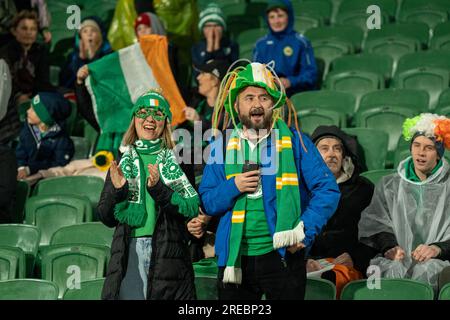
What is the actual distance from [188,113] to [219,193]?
299cm

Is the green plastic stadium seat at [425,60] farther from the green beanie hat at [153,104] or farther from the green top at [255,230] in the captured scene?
the green top at [255,230]

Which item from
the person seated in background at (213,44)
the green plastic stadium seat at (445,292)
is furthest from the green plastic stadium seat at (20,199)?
the green plastic stadium seat at (445,292)

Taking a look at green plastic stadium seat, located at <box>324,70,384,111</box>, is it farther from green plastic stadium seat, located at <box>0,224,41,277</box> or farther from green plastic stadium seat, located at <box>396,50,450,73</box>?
green plastic stadium seat, located at <box>0,224,41,277</box>

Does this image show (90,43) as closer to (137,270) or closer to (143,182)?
(143,182)

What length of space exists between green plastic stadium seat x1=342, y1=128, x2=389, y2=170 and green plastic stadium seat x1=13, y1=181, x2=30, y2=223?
2.38 m

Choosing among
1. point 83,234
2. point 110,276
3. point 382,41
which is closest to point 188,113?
point 83,234

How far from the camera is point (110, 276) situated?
21.3ft

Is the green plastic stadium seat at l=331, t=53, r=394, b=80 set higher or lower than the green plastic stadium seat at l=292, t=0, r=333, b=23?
lower

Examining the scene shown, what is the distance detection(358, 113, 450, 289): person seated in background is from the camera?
7609 millimetres

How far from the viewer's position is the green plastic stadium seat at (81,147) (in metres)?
9.96

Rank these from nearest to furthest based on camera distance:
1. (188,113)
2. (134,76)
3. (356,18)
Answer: (188,113) → (134,76) → (356,18)

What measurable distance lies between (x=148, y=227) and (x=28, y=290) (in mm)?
991

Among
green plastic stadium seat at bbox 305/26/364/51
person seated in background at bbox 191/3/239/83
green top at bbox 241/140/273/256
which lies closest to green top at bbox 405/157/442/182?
green top at bbox 241/140/273/256
